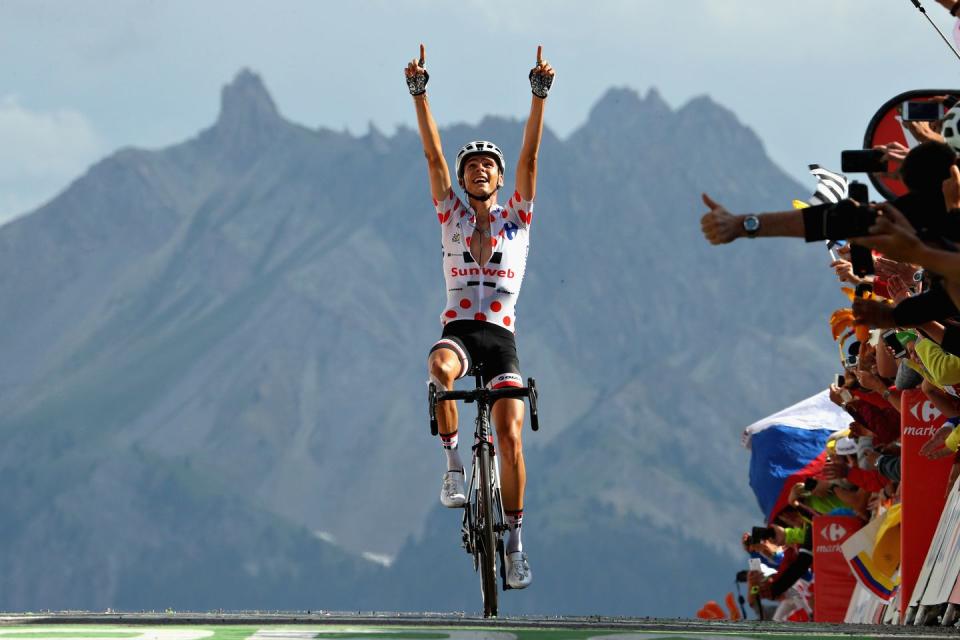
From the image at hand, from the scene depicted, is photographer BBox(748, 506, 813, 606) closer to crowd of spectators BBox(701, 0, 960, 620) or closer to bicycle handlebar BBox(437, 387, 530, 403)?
crowd of spectators BBox(701, 0, 960, 620)

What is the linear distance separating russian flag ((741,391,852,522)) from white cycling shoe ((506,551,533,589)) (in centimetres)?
1140

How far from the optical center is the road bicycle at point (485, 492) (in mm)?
11367

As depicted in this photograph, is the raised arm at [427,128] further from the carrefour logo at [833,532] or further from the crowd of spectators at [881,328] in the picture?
the carrefour logo at [833,532]

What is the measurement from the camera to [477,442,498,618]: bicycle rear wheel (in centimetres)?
1122

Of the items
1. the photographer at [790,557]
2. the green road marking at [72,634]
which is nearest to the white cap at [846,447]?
the photographer at [790,557]

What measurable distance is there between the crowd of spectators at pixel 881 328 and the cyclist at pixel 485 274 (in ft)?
7.42

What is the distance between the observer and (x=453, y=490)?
11812 mm

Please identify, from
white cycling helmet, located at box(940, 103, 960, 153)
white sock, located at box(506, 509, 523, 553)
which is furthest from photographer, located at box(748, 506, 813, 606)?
white cycling helmet, located at box(940, 103, 960, 153)

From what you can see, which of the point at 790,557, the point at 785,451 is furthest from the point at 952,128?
the point at 785,451

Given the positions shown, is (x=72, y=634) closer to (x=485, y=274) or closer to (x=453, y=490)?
(x=453, y=490)

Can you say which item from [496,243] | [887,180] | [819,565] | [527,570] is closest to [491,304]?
[496,243]

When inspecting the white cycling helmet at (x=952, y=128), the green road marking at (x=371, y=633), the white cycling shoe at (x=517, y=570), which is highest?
the white cycling helmet at (x=952, y=128)

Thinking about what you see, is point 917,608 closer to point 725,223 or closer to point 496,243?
point 496,243

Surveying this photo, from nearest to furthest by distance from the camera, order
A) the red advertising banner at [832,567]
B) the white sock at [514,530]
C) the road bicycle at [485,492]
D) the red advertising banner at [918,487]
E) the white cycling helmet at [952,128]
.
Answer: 1. the white cycling helmet at [952,128]
2. the road bicycle at [485,492]
3. the white sock at [514,530]
4. the red advertising banner at [918,487]
5. the red advertising banner at [832,567]
